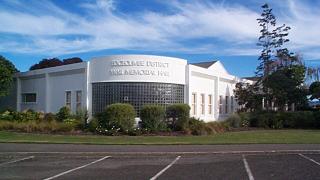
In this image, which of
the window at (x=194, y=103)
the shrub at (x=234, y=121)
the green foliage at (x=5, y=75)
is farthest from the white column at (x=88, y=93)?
the shrub at (x=234, y=121)

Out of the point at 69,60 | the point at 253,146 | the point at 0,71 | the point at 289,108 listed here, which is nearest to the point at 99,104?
the point at 0,71

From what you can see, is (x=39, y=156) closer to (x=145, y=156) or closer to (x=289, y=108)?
(x=145, y=156)

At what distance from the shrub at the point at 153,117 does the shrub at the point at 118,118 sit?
2.50 ft

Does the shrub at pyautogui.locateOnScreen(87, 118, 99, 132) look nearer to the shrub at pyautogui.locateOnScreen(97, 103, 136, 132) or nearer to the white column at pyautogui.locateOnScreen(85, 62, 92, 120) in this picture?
the shrub at pyautogui.locateOnScreen(97, 103, 136, 132)

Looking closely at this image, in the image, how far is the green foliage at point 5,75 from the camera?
38.4m

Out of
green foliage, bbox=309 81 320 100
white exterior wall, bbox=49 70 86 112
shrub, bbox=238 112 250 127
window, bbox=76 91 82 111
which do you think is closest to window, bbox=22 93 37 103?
white exterior wall, bbox=49 70 86 112

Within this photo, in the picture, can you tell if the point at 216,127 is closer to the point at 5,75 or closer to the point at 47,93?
the point at 47,93

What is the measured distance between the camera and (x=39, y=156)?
Result: 17172 mm

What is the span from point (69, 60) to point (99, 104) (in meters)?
36.7

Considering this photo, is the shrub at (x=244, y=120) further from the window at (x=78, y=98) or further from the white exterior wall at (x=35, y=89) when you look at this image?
the white exterior wall at (x=35, y=89)

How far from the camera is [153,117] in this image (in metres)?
28.1

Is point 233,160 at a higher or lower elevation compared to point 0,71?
lower

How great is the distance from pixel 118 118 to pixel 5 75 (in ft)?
50.6

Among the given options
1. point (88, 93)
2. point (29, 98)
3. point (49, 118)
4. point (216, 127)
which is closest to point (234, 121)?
point (216, 127)
